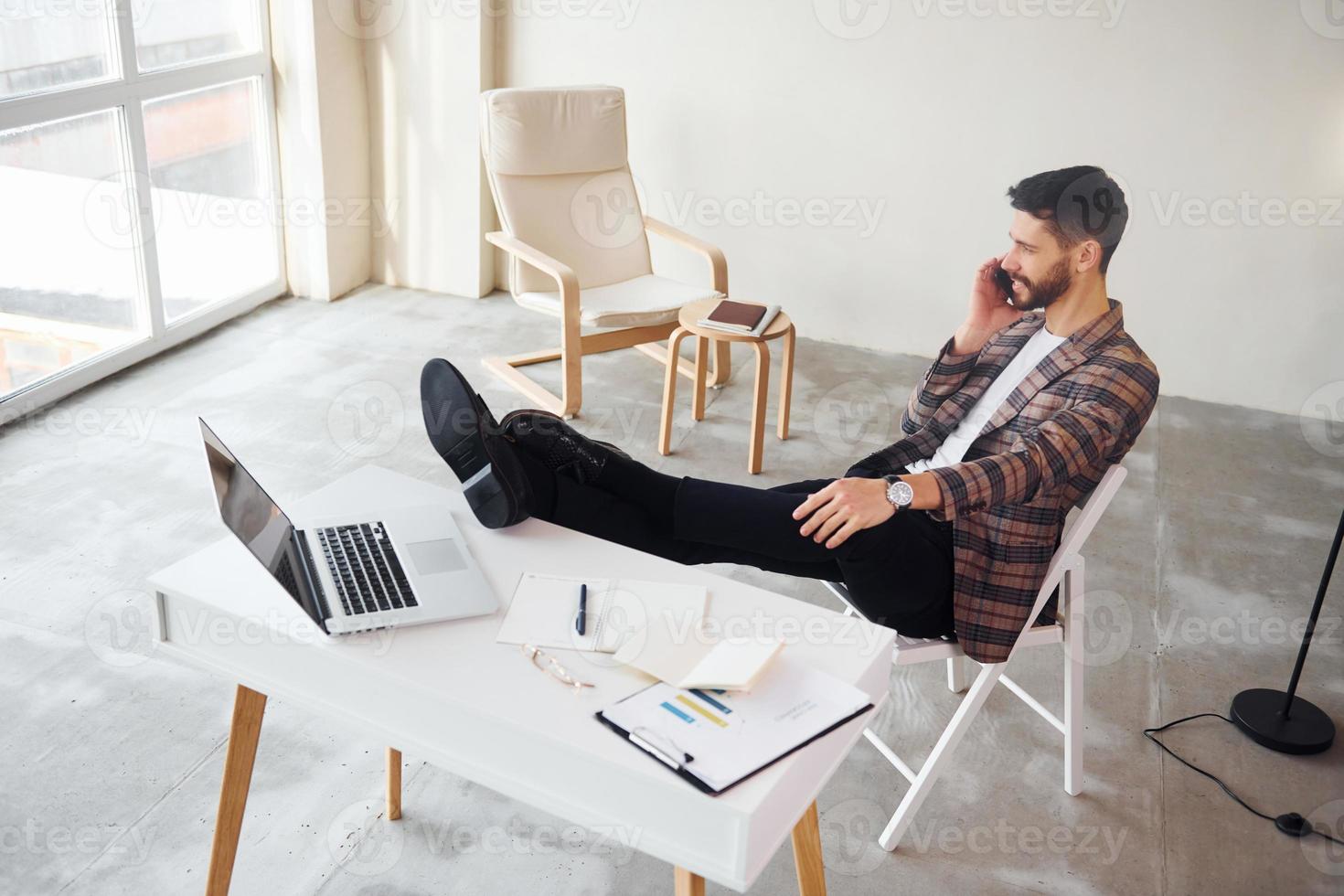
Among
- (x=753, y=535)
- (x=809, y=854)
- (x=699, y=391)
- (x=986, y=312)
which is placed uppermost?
(x=986, y=312)

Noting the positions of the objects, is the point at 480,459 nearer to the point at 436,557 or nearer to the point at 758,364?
the point at 436,557

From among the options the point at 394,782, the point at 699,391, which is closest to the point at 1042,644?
the point at 394,782

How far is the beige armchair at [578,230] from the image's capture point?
12.4 feet

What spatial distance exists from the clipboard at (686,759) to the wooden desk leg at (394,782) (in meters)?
0.73

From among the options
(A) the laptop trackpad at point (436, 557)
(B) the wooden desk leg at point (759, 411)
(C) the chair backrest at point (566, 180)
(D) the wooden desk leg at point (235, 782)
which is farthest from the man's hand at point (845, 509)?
(C) the chair backrest at point (566, 180)

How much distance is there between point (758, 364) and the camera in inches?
136

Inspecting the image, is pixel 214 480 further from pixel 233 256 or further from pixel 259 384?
pixel 233 256

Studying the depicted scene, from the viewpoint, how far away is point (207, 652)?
158 cm

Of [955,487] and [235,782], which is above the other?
[955,487]

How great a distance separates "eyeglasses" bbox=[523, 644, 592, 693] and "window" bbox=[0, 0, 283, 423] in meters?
2.59

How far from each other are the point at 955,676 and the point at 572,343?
1.71 m

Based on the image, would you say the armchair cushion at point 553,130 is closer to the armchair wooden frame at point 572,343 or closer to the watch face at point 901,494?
the armchair wooden frame at point 572,343

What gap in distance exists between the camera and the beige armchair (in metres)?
3.79

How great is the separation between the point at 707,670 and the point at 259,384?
2810mm
